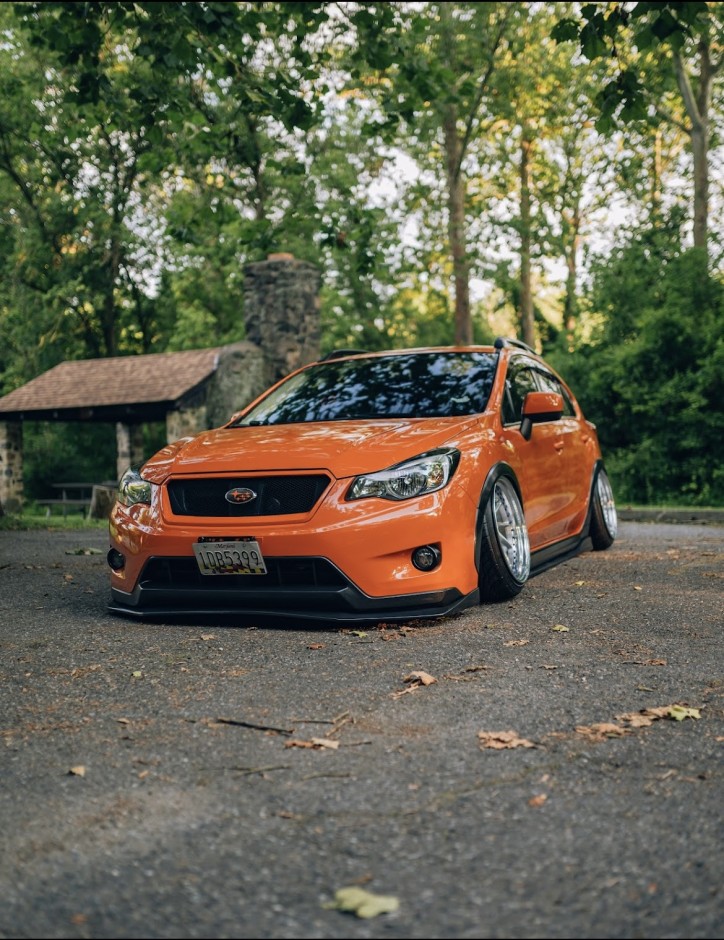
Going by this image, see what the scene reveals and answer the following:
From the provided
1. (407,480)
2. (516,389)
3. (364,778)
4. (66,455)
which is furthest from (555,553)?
(66,455)

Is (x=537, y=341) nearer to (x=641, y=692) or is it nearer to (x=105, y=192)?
(x=105, y=192)

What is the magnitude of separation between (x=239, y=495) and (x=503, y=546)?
168cm

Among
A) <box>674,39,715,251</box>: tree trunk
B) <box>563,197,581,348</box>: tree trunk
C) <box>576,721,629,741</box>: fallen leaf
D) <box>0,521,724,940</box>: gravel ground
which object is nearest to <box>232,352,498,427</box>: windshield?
<box>0,521,724,940</box>: gravel ground

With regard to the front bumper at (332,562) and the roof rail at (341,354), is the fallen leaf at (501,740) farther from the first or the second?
the roof rail at (341,354)

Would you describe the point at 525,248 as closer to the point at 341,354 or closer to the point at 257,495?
the point at 341,354

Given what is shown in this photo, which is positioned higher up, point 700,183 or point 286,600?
point 700,183

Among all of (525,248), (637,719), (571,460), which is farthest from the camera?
(525,248)

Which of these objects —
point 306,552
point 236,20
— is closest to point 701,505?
point 236,20

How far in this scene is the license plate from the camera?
574 centimetres

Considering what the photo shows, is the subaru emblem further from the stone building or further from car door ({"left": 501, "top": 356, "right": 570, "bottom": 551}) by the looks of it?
the stone building

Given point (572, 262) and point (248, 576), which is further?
point (572, 262)

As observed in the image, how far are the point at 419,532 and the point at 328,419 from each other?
1665 mm

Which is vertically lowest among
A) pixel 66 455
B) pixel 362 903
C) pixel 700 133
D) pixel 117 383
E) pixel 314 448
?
pixel 66 455

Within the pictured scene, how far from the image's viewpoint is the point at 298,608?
579 centimetres
